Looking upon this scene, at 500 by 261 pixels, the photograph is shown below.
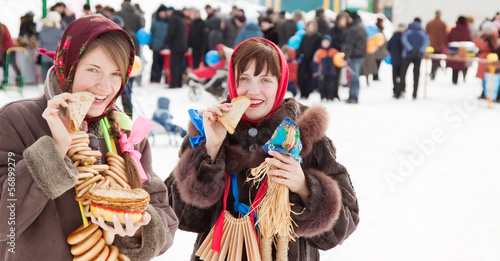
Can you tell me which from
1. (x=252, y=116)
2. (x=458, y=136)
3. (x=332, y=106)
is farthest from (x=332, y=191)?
(x=332, y=106)

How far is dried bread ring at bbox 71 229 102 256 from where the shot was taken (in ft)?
4.96

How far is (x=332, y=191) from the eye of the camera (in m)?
1.87

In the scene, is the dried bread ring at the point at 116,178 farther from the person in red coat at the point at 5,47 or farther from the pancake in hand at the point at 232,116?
the person in red coat at the point at 5,47

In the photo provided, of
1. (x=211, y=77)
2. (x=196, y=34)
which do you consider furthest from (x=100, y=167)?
(x=196, y=34)

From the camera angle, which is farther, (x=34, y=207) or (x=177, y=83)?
(x=177, y=83)

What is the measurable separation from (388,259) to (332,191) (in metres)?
2.33

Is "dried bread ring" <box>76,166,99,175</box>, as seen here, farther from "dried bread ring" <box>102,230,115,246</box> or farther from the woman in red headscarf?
the woman in red headscarf

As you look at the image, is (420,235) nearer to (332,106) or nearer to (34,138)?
(34,138)

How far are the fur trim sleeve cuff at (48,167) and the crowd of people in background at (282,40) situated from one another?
28.2 ft

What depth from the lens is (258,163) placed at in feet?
6.21

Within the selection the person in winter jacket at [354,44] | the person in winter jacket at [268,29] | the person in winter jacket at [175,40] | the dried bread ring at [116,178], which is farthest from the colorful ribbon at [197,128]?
the person in winter jacket at [175,40]

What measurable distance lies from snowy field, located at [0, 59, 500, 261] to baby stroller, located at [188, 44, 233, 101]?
0.90 feet

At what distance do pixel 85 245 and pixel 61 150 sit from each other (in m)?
0.27

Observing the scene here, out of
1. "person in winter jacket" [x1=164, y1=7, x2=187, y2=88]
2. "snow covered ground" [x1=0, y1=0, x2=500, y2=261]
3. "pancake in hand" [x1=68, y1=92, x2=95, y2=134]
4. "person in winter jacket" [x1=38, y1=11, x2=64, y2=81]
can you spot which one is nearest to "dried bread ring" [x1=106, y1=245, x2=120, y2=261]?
"pancake in hand" [x1=68, y1=92, x2=95, y2=134]
